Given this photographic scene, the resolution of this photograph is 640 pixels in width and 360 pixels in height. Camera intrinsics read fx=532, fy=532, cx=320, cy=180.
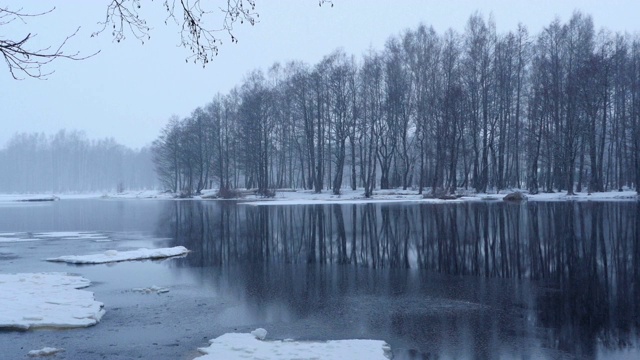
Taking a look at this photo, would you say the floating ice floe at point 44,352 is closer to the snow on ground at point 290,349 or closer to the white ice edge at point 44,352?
the white ice edge at point 44,352

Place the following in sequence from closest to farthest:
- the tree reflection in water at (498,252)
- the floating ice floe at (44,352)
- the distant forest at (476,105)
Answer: the floating ice floe at (44,352) < the tree reflection in water at (498,252) < the distant forest at (476,105)

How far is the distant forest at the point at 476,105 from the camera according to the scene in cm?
4834

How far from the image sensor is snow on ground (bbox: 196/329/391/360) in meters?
6.86

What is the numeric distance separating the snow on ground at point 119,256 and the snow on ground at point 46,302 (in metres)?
3.01

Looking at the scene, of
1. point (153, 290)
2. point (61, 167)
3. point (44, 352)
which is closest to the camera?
point (44, 352)

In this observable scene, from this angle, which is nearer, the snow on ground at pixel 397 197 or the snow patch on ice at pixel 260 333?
the snow patch on ice at pixel 260 333

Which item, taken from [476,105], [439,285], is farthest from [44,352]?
[476,105]

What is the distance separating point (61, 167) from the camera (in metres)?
132

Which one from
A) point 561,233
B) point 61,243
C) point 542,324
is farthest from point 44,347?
point 561,233

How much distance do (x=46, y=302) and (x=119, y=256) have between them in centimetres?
653

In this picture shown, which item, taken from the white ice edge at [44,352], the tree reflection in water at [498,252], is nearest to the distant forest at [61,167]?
the tree reflection in water at [498,252]

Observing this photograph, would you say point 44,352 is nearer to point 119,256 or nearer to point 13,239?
point 119,256

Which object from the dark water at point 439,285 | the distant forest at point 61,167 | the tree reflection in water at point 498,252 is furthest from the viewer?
the distant forest at point 61,167

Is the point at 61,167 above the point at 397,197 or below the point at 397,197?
above
